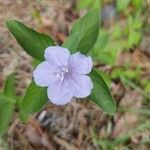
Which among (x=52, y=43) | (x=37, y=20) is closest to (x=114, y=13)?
(x=37, y=20)

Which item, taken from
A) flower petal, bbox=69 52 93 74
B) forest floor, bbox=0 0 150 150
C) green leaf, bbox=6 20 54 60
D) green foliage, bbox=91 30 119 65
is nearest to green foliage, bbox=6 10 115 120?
green leaf, bbox=6 20 54 60

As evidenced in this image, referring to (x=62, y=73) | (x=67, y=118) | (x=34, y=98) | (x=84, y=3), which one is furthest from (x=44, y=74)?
(x=84, y=3)

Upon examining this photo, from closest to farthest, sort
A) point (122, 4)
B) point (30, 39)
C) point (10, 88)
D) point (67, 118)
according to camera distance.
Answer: point (30, 39) < point (10, 88) < point (67, 118) < point (122, 4)

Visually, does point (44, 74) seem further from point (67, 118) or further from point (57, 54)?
point (67, 118)

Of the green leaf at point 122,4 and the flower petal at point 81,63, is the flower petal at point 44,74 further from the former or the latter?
the green leaf at point 122,4

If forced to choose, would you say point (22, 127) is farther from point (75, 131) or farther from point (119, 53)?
point (119, 53)

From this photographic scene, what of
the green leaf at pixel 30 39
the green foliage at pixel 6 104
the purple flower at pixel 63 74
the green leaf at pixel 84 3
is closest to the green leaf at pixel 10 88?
the green foliage at pixel 6 104
